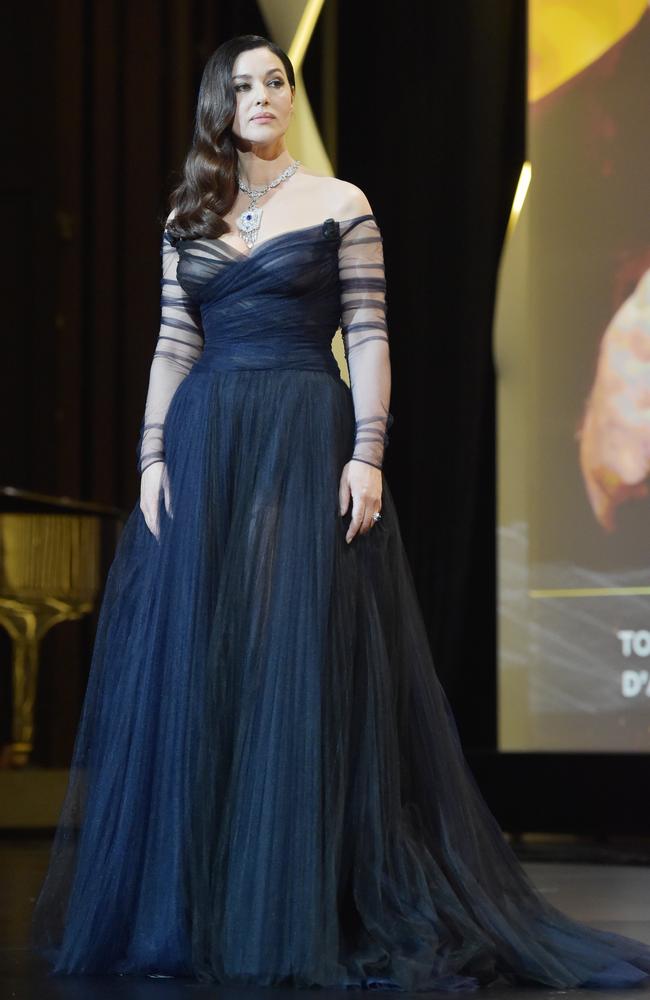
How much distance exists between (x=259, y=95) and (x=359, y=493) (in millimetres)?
621

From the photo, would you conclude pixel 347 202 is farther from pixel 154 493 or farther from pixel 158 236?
pixel 158 236

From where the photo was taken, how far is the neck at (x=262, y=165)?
257cm

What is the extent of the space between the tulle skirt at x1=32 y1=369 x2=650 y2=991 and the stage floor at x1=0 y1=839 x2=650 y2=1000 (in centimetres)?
6

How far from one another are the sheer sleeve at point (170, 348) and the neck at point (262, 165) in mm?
161

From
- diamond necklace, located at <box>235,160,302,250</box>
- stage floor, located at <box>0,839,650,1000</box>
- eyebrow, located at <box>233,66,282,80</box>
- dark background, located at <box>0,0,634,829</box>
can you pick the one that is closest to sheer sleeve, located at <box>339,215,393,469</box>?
diamond necklace, located at <box>235,160,302,250</box>

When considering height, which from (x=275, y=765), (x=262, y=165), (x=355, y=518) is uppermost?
(x=262, y=165)

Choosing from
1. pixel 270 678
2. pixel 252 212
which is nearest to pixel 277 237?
pixel 252 212

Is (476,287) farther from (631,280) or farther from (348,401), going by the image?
(348,401)

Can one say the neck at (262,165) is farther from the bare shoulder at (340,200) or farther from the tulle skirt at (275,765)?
the tulle skirt at (275,765)

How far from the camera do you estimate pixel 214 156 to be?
256cm

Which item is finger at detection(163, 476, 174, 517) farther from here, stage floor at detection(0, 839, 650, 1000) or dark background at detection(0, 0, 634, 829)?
dark background at detection(0, 0, 634, 829)

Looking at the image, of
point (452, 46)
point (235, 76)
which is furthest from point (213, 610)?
point (452, 46)

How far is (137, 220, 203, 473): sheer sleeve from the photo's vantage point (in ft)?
8.52

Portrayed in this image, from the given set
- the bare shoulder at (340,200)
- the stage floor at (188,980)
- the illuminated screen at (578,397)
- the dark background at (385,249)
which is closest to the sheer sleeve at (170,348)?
the bare shoulder at (340,200)
